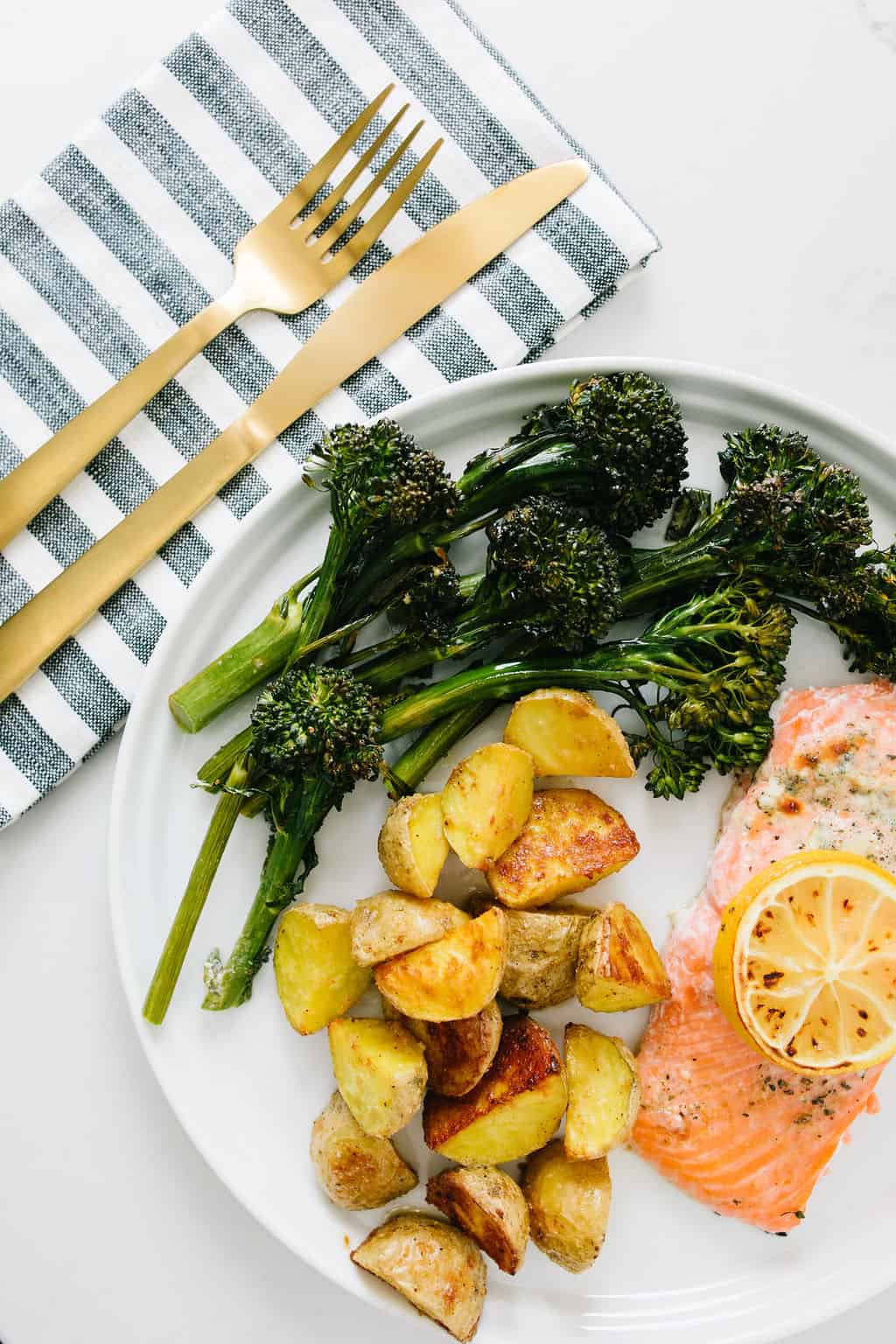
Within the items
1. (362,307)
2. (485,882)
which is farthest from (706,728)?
(362,307)

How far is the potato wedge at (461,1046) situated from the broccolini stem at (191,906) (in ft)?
1.55

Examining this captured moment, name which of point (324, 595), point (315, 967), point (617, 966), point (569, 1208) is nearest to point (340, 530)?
point (324, 595)

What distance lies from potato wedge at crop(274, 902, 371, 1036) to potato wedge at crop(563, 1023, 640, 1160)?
0.43 meters

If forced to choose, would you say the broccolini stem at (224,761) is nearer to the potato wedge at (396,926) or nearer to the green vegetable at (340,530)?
the green vegetable at (340,530)

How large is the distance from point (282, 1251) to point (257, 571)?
1.47 m

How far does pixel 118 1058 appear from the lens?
7.27 feet

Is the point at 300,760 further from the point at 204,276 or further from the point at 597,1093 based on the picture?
A: the point at 204,276

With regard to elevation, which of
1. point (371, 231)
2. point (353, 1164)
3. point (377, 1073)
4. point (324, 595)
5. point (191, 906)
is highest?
point (371, 231)

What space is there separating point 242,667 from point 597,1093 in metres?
1.05

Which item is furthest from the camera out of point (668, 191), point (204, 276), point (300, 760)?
point (668, 191)

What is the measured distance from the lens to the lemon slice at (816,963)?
182cm

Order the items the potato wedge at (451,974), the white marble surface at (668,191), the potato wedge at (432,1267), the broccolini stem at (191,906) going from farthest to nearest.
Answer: the white marble surface at (668,191) < the broccolini stem at (191,906) < the potato wedge at (432,1267) < the potato wedge at (451,974)

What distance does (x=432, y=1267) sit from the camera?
191cm

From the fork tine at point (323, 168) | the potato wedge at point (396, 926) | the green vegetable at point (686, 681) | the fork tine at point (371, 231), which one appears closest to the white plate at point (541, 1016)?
the green vegetable at point (686, 681)
